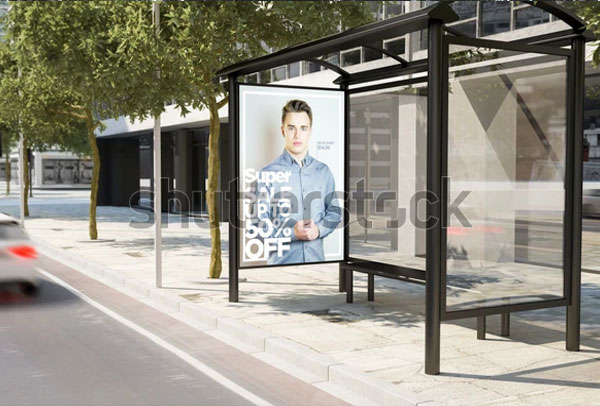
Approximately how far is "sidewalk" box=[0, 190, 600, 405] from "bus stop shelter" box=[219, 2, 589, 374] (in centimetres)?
31

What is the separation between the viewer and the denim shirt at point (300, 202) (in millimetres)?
9477

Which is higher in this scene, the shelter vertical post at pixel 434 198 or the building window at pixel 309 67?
the building window at pixel 309 67

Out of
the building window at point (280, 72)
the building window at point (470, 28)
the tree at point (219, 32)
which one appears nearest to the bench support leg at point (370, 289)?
the tree at point (219, 32)

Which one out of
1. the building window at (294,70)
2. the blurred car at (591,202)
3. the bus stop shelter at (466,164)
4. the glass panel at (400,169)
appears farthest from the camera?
the building window at (294,70)

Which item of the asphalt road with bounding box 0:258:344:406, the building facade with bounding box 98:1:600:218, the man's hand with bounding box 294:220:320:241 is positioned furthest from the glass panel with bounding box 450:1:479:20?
the asphalt road with bounding box 0:258:344:406

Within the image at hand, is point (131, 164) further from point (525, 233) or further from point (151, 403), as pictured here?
point (151, 403)

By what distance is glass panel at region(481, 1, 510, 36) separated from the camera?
13336 mm

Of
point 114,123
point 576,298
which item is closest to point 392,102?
point 576,298

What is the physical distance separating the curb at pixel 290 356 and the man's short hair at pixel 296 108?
9.14 feet

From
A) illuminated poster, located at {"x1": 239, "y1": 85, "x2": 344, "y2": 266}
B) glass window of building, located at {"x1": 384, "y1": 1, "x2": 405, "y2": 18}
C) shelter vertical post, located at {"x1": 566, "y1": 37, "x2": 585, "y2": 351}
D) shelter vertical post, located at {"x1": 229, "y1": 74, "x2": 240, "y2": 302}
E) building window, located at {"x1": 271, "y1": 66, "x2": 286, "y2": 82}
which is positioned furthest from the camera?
building window, located at {"x1": 271, "y1": 66, "x2": 286, "y2": 82}

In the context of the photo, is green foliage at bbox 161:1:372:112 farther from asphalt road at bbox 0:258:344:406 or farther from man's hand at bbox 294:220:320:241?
asphalt road at bbox 0:258:344:406

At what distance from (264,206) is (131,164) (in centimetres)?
2802

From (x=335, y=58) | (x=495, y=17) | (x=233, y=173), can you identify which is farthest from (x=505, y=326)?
(x=335, y=58)

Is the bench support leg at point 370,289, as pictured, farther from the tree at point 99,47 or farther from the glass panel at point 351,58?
the glass panel at point 351,58
